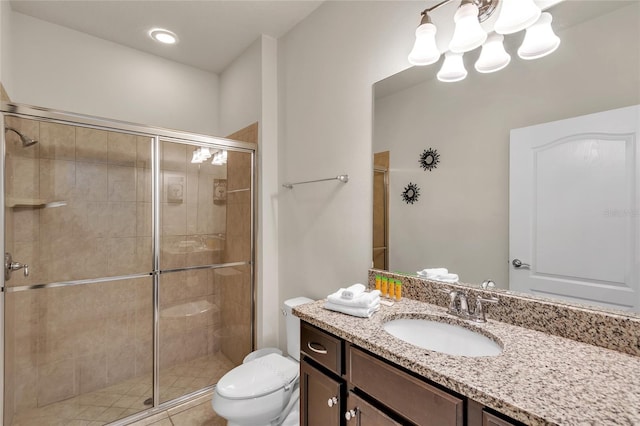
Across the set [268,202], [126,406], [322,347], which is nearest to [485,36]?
[322,347]

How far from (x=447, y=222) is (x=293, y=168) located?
1.24m

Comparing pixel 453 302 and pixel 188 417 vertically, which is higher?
pixel 453 302

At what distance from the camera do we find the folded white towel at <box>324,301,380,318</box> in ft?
3.95

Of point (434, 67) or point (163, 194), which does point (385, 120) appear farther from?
point (163, 194)

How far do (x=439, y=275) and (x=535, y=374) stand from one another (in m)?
0.61

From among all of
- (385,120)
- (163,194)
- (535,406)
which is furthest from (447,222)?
(163,194)

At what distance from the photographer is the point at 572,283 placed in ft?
3.28

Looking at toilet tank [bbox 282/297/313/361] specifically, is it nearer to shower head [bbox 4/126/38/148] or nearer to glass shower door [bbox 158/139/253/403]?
glass shower door [bbox 158/139/253/403]

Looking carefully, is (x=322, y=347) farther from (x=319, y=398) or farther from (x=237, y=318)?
(x=237, y=318)

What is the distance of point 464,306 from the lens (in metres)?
1.17

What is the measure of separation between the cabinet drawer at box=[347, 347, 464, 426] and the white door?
59cm

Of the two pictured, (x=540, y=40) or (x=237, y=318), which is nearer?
(x=540, y=40)

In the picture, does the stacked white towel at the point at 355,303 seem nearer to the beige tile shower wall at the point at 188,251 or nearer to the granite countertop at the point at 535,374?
the granite countertop at the point at 535,374

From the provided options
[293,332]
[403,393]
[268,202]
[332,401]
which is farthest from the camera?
[268,202]
